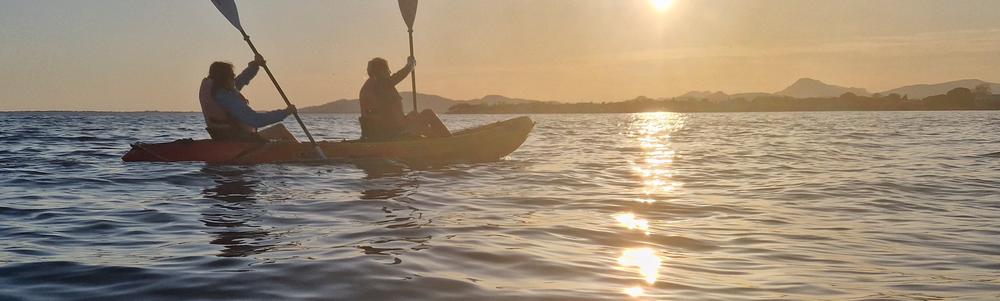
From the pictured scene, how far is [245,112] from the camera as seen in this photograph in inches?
499

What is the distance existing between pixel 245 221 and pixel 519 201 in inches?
119

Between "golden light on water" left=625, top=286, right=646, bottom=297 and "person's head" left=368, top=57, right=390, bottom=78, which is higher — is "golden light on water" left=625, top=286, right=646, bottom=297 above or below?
below

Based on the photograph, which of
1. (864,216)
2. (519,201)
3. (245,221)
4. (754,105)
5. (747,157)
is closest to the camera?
(245,221)

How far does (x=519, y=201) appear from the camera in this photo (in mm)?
8969

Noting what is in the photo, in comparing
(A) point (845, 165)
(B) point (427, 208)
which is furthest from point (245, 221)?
(A) point (845, 165)

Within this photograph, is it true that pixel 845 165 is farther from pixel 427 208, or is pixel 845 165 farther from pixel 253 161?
pixel 253 161

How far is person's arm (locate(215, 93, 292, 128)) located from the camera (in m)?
12.6

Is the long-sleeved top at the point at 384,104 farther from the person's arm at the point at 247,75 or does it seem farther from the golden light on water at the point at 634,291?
the golden light on water at the point at 634,291

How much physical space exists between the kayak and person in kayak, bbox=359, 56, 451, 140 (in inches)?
15.7

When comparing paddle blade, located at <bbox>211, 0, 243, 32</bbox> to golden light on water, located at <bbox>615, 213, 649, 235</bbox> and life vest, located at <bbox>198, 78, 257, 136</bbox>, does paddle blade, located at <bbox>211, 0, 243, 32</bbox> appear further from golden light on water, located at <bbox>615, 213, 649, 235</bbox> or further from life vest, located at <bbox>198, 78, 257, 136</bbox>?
golden light on water, located at <bbox>615, 213, 649, 235</bbox>

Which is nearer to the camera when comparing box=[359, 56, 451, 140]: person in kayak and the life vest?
the life vest

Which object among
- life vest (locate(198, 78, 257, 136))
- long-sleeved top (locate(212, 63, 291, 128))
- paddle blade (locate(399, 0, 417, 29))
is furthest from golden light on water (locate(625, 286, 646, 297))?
paddle blade (locate(399, 0, 417, 29))

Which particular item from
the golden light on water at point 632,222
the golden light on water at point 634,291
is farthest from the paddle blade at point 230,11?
the golden light on water at point 634,291

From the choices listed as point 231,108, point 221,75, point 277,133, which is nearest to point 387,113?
point 277,133
